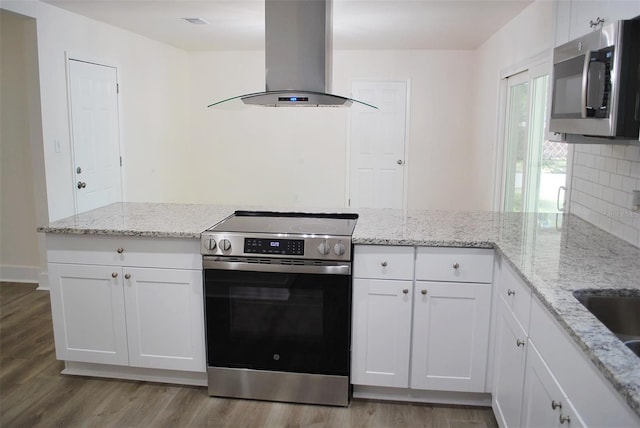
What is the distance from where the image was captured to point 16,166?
462 centimetres

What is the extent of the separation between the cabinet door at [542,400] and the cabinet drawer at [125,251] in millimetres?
1618

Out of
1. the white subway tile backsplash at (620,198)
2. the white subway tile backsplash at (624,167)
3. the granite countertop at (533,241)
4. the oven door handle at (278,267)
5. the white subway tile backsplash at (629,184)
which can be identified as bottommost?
the oven door handle at (278,267)

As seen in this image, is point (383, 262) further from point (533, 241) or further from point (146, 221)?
point (146, 221)

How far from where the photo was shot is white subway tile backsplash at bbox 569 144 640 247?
2.36 m

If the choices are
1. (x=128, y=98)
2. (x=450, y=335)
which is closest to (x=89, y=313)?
(x=450, y=335)

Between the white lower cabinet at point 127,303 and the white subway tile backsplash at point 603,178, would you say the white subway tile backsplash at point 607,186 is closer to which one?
the white subway tile backsplash at point 603,178

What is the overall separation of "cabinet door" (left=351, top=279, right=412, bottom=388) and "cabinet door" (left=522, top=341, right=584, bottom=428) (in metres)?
0.75

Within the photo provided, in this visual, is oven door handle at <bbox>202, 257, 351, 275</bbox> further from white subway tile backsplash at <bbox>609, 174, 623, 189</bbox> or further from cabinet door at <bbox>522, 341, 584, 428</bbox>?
white subway tile backsplash at <bbox>609, 174, 623, 189</bbox>

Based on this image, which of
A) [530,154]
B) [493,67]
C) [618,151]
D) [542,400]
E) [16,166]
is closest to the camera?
[542,400]

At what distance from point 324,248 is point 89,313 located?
137 centimetres

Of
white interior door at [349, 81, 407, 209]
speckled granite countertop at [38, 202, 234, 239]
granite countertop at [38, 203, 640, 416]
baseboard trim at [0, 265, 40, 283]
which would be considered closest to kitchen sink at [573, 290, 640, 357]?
granite countertop at [38, 203, 640, 416]

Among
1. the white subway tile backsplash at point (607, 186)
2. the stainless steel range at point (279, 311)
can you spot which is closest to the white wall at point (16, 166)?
the stainless steel range at point (279, 311)

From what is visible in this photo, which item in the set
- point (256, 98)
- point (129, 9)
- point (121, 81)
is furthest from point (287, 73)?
point (121, 81)

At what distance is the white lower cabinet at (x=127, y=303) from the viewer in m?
2.73
